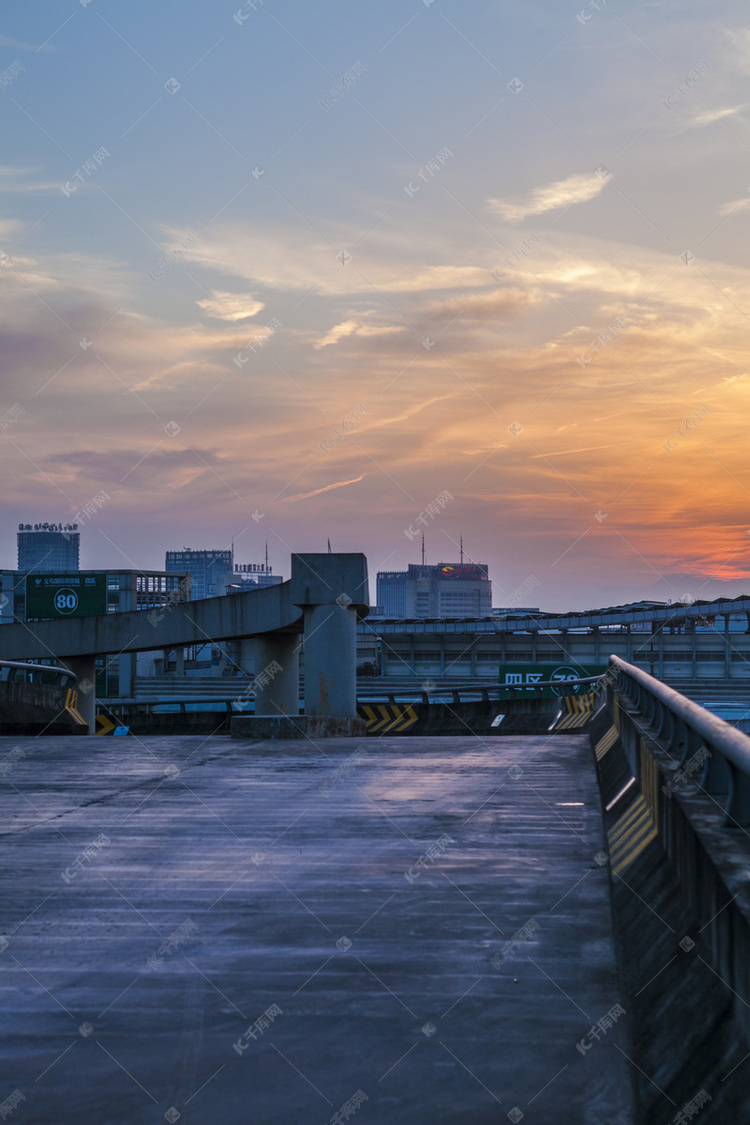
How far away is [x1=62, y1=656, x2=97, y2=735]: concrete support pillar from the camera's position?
1411 inches

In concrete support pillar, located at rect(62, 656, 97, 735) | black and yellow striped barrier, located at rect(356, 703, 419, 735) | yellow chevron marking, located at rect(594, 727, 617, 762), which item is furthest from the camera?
concrete support pillar, located at rect(62, 656, 97, 735)

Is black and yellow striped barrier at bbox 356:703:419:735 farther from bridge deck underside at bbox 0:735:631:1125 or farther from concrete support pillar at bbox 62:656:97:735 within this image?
bridge deck underside at bbox 0:735:631:1125

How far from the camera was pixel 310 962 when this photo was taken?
16.4 feet

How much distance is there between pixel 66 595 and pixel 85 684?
6352 cm

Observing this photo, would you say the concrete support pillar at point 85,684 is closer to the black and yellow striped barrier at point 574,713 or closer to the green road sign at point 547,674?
the black and yellow striped barrier at point 574,713

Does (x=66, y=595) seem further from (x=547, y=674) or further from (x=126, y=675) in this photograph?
(x=547, y=674)

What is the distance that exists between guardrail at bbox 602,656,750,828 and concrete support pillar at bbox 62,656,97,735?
29.4 m

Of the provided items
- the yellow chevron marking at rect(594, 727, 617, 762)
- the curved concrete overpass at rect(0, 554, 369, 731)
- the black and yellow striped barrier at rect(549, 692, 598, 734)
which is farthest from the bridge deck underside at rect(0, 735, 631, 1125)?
the black and yellow striped barrier at rect(549, 692, 598, 734)

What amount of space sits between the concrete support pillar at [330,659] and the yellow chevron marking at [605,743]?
9.59m

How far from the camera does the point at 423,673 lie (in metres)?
90.2

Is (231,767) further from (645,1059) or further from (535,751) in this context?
(645,1059)

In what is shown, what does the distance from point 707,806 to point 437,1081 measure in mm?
1894

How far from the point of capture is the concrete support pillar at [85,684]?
35.8 m

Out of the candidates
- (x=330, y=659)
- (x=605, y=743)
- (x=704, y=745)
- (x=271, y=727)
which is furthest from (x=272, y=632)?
(x=704, y=745)
